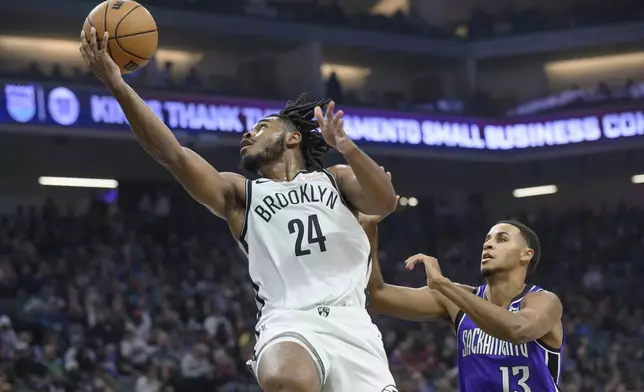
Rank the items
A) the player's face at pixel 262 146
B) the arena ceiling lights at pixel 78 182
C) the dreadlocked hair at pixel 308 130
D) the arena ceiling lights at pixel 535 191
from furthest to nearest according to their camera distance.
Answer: the arena ceiling lights at pixel 535 191 → the arena ceiling lights at pixel 78 182 → the dreadlocked hair at pixel 308 130 → the player's face at pixel 262 146

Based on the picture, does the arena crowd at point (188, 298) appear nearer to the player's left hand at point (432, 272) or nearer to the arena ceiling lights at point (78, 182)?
the arena ceiling lights at point (78, 182)

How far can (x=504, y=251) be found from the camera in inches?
216

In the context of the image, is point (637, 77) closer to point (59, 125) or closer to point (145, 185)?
point (145, 185)

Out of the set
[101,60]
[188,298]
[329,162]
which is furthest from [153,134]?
[329,162]

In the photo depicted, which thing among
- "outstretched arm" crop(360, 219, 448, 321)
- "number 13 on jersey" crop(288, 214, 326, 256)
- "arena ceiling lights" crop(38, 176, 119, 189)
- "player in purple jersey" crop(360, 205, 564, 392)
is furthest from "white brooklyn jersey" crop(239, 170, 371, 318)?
"arena ceiling lights" crop(38, 176, 119, 189)

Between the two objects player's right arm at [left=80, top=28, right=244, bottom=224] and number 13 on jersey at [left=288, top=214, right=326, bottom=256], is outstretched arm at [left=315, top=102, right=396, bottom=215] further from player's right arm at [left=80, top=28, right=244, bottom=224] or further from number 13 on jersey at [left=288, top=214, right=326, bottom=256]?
player's right arm at [left=80, top=28, right=244, bottom=224]

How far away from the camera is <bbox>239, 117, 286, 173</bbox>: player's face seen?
4836mm

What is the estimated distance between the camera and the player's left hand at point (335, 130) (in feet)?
13.9

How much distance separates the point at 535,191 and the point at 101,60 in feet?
70.3

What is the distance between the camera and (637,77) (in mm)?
25422

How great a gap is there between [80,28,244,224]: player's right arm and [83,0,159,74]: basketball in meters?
0.17

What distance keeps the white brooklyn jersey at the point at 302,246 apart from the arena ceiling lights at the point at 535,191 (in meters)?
20.5

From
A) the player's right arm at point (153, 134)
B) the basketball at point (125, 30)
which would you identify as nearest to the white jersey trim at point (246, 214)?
the player's right arm at point (153, 134)

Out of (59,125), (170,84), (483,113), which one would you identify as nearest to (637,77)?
(483,113)
